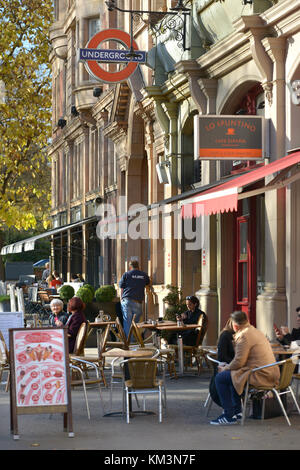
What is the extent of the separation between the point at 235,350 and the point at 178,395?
2772 mm

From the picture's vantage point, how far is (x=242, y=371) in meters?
11.5

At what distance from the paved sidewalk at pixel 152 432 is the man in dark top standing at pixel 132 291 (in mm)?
8613

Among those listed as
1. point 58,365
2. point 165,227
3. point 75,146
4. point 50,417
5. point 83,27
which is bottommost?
point 50,417

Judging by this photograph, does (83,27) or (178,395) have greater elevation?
(83,27)

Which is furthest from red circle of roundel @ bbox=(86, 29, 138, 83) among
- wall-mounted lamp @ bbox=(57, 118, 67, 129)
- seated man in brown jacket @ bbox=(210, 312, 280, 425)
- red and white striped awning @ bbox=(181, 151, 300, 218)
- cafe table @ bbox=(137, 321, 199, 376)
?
wall-mounted lamp @ bbox=(57, 118, 67, 129)

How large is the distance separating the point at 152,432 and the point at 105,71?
14324 millimetres

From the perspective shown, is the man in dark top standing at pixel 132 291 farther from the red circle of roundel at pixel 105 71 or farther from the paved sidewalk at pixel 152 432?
the paved sidewalk at pixel 152 432

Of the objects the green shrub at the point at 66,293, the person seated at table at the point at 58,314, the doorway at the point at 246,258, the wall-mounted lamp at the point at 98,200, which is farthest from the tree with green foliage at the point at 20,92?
the person seated at table at the point at 58,314

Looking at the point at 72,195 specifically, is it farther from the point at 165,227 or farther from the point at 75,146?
the point at 165,227

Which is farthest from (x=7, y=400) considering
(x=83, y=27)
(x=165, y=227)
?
(x=83, y=27)

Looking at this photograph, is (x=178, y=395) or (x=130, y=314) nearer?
(x=178, y=395)

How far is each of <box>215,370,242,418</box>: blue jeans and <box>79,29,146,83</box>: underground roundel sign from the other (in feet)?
39.9

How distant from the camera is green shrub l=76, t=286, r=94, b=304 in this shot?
24222 millimetres

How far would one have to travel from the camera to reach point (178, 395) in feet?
46.6
